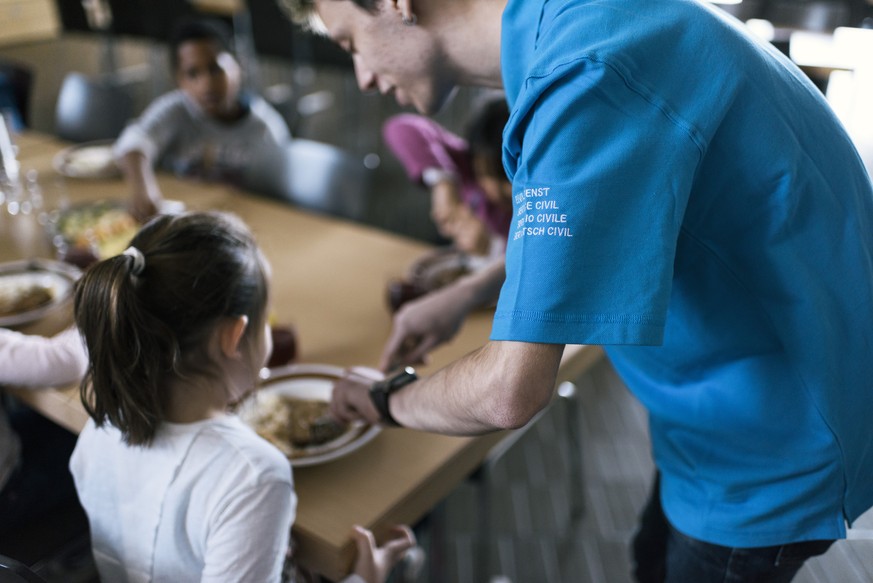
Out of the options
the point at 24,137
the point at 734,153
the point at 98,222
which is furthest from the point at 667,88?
the point at 24,137

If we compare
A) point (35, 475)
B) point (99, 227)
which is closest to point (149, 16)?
point (99, 227)

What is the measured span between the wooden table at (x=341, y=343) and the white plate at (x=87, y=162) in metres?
0.03

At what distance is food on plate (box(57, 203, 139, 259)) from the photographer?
181 cm

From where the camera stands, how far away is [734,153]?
2.58 feet

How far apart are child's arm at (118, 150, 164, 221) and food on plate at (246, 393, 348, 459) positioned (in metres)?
0.91

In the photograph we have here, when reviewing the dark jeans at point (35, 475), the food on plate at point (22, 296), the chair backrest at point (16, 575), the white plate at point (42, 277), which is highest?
the chair backrest at point (16, 575)

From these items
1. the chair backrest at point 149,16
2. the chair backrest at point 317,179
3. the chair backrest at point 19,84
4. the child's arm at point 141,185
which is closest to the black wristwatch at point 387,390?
the child's arm at point 141,185

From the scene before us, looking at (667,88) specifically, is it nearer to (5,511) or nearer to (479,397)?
(479,397)

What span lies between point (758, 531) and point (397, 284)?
84 cm

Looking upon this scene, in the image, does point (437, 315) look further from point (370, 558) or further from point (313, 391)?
point (370, 558)

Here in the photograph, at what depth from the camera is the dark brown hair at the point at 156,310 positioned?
0.95m

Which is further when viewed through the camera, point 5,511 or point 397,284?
point 397,284

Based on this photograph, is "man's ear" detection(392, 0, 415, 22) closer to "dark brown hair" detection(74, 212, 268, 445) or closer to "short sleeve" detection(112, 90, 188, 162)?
"dark brown hair" detection(74, 212, 268, 445)

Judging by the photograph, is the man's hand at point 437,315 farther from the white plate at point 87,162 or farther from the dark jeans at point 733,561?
the white plate at point 87,162
